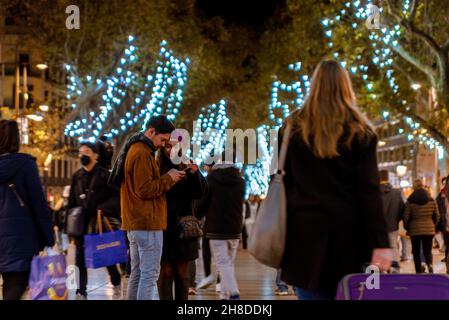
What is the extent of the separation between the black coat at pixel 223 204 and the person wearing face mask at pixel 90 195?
4.10ft

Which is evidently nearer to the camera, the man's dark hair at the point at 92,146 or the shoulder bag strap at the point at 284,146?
the shoulder bag strap at the point at 284,146

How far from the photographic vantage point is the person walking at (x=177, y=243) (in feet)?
33.6

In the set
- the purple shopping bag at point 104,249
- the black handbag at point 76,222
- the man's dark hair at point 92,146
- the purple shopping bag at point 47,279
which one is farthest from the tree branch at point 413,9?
the purple shopping bag at point 47,279

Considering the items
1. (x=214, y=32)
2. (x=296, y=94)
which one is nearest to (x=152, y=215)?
(x=296, y=94)

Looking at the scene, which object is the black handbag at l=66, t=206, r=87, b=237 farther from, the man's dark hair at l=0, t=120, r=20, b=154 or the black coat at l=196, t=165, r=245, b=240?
the man's dark hair at l=0, t=120, r=20, b=154

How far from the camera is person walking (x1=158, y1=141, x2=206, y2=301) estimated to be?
33.6ft

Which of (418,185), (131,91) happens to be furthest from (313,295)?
(131,91)

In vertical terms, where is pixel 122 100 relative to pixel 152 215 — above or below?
above

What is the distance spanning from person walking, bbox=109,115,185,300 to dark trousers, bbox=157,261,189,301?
1.89ft

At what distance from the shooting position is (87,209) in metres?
13.2

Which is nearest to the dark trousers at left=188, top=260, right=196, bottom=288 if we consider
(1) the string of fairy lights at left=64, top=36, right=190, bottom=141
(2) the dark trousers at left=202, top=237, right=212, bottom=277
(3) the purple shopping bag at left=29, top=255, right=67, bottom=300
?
(2) the dark trousers at left=202, top=237, right=212, bottom=277

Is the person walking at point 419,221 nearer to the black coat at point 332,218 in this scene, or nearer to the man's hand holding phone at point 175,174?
the man's hand holding phone at point 175,174
